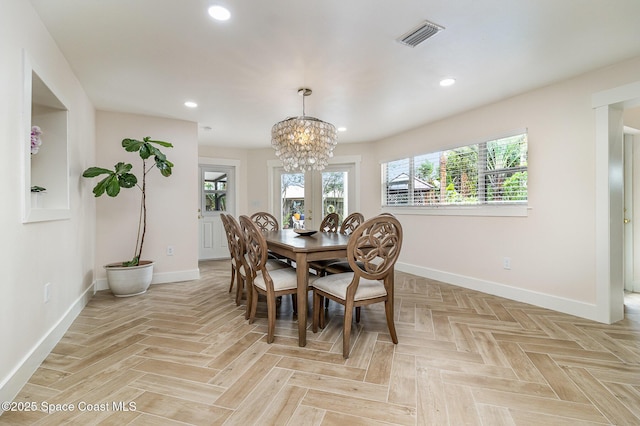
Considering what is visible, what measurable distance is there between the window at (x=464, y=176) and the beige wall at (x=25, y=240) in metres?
4.26

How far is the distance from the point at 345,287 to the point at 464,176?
2689mm

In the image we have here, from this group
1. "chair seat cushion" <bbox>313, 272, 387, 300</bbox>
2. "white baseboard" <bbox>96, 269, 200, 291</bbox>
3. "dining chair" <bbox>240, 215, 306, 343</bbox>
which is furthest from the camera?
"white baseboard" <bbox>96, 269, 200, 291</bbox>

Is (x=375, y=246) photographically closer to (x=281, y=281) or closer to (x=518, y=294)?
(x=281, y=281)

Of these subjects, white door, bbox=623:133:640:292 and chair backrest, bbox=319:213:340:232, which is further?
chair backrest, bbox=319:213:340:232

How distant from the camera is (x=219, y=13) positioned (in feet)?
5.90

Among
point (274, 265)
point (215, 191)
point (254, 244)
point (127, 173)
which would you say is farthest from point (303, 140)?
point (215, 191)

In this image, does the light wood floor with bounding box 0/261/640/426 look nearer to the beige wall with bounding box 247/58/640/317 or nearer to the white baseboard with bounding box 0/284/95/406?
the white baseboard with bounding box 0/284/95/406

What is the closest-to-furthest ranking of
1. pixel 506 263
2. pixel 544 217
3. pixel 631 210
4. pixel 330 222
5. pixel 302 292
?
pixel 302 292
pixel 544 217
pixel 506 263
pixel 631 210
pixel 330 222

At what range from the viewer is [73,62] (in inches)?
95.9

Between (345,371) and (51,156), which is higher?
(51,156)

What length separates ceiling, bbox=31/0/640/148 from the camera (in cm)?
179

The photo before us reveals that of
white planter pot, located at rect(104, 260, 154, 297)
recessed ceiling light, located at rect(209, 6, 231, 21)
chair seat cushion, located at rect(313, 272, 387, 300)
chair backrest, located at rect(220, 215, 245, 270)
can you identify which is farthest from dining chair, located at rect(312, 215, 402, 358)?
white planter pot, located at rect(104, 260, 154, 297)

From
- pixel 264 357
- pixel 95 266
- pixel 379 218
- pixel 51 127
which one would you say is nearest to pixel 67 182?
pixel 51 127

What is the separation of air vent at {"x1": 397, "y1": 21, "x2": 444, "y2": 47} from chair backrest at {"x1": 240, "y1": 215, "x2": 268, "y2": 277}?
1800mm
